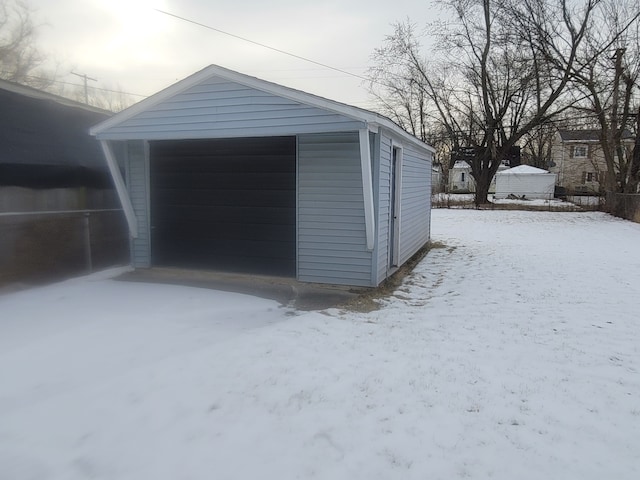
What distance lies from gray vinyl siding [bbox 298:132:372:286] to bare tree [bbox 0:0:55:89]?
23.8 m

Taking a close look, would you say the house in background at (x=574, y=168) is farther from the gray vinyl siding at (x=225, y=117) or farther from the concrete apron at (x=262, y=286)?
the gray vinyl siding at (x=225, y=117)

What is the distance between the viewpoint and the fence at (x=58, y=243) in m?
5.73

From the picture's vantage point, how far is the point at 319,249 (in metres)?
6.20

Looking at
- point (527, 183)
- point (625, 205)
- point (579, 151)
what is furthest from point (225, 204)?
point (579, 151)

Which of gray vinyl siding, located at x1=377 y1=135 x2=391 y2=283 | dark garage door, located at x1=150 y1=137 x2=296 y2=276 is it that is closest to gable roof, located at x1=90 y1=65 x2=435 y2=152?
gray vinyl siding, located at x1=377 y1=135 x2=391 y2=283

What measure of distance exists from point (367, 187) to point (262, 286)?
208cm

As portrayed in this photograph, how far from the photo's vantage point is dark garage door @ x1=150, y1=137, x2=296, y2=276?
6320 mm

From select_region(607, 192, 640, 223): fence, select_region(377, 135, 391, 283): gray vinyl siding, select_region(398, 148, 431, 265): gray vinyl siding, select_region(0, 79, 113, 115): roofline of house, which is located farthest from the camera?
select_region(607, 192, 640, 223): fence

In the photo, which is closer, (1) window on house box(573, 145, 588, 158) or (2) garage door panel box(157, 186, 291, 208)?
(2) garage door panel box(157, 186, 291, 208)

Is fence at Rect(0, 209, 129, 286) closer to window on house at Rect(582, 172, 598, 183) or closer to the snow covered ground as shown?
the snow covered ground

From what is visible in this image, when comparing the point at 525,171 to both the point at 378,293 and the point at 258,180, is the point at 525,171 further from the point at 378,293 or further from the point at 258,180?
the point at 258,180

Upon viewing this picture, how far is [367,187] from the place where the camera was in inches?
215

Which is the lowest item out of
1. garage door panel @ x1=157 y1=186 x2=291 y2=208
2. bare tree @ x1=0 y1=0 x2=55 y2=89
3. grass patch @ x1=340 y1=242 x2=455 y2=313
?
grass patch @ x1=340 y1=242 x2=455 y2=313

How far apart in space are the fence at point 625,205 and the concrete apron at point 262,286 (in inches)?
608
